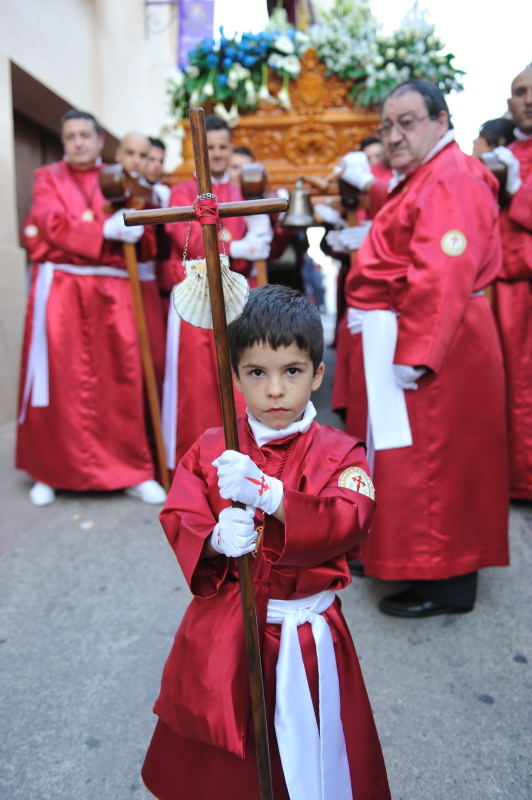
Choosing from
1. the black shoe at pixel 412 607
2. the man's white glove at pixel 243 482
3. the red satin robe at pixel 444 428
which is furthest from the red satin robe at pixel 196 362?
the man's white glove at pixel 243 482

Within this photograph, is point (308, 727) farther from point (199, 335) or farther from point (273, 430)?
point (199, 335)

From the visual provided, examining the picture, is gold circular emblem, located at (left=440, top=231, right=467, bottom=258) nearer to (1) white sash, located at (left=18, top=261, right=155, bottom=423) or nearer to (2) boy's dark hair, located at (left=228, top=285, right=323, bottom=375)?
(2) boy's dark hair, located at (left=228, top=285, right=323, bottom=375)

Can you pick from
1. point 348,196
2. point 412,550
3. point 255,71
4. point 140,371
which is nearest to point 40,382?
point 140,371

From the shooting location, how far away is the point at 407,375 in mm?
2393

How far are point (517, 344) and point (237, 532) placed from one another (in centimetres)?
286

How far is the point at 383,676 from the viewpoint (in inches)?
87.4

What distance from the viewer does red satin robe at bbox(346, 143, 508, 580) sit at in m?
2.40

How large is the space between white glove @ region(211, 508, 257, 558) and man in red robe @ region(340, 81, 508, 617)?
1342mm

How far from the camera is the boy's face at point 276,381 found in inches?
52.1

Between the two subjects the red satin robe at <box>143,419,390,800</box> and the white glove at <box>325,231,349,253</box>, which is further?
the white glove at <box>325,231,349,253</box>

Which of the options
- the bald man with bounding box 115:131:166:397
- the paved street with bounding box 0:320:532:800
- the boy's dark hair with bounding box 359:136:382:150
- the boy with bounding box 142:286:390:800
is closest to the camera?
the boy with bounding box 142:286:390:800

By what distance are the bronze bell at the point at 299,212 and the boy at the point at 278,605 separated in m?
1.91

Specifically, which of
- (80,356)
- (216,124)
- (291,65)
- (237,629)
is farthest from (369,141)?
(237,629)

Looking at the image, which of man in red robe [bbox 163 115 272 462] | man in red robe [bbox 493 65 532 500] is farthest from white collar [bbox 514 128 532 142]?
man in red robe [bbox 163 115 272 462]
